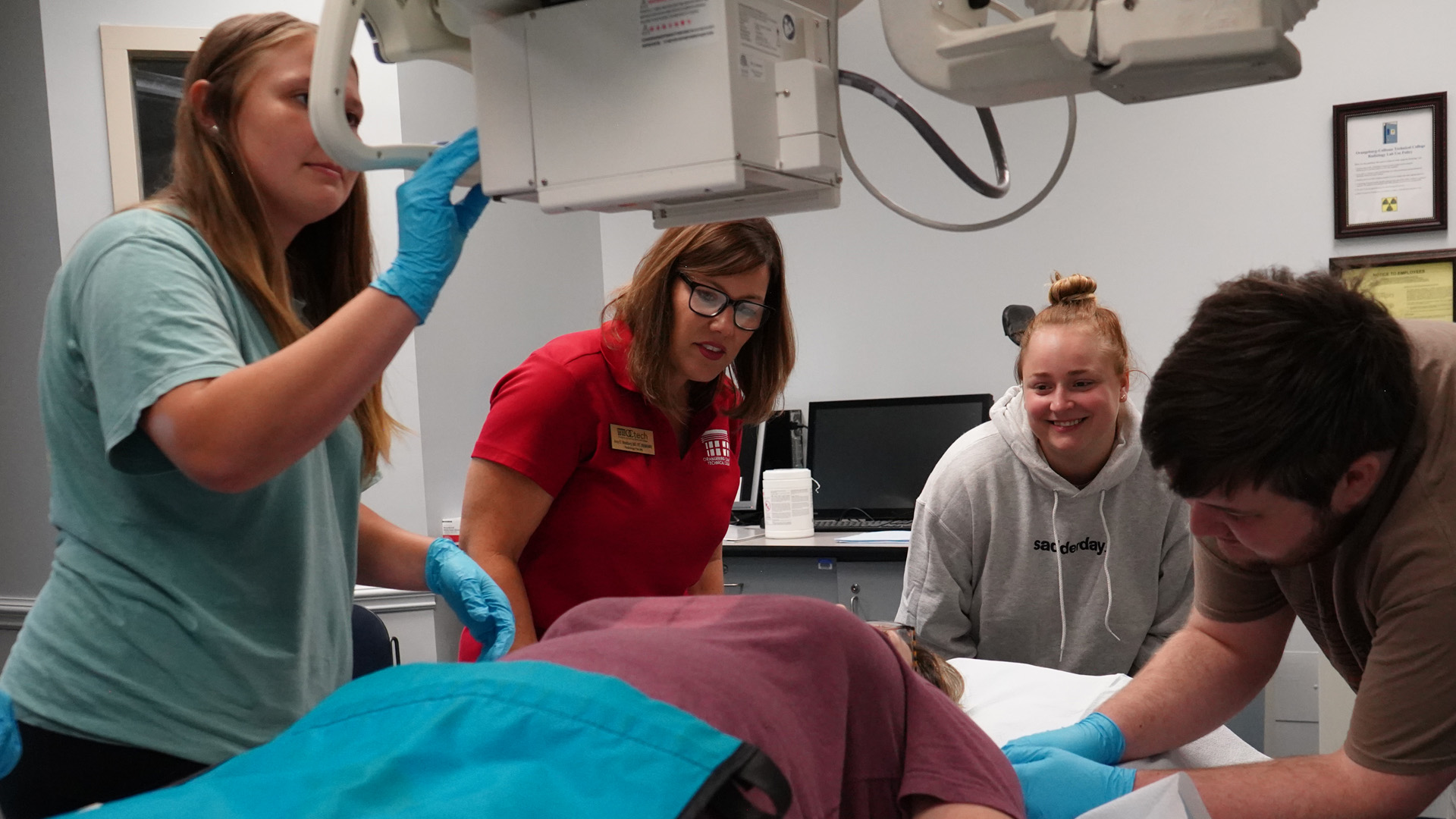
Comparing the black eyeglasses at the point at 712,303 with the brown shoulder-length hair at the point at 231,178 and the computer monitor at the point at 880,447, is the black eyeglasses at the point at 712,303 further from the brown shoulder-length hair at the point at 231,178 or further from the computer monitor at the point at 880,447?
the computer monitor at the point at 880,447

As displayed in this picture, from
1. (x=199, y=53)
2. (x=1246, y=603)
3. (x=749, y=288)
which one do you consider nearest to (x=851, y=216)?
(x=749, y=288)

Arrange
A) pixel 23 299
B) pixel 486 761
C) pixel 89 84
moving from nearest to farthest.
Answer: pixel 486 761
pixel 89 84
pixel 23 299

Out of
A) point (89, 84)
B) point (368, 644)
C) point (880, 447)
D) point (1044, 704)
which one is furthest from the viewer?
point (880, 447)

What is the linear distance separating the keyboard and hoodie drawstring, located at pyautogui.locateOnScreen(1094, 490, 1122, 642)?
1245 millimetres

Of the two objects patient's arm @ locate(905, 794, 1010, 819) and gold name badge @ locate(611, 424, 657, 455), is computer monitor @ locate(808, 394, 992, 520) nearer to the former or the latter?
gold name badge @ locate(611, 424, 657, 455)

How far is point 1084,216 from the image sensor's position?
3.47 metres

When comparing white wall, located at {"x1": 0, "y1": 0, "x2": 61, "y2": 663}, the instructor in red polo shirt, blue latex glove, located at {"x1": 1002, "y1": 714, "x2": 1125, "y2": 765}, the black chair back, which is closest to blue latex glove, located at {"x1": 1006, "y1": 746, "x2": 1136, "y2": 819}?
blue latex glove, located at {"x1": 1002, "y1": 714, "x2": 1125, "y2": 765}

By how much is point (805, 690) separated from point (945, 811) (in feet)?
0.67

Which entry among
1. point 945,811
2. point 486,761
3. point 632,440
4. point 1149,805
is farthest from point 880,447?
point 486,761

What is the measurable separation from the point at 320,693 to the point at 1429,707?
1.20 m

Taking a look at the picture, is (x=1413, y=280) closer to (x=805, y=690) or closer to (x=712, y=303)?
(x=712, y=303)

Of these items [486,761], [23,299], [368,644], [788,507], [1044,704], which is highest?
[23,299]

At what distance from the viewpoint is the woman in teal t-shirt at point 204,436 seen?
992 millimetres

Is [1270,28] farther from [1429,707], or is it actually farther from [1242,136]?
[1242,136]
